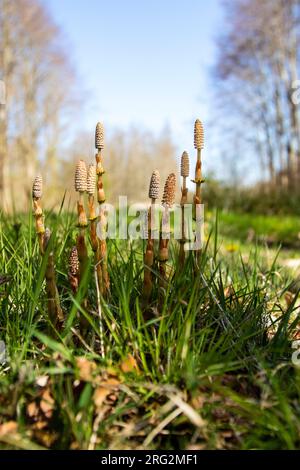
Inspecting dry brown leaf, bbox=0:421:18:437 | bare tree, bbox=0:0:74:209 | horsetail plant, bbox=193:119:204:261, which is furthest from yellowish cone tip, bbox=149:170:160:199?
bare tree, bbox=0:0:74:209

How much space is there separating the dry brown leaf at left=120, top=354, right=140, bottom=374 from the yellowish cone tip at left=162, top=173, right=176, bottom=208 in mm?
427

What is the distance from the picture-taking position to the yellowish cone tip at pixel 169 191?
1.20 meters

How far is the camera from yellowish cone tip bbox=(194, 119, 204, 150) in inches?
49.1

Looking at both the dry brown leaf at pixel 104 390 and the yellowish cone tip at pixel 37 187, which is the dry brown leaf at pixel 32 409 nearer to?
the dry brown leaf at pixel 104 390

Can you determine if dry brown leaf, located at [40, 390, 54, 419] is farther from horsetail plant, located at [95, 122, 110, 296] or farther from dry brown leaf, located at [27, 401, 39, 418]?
horsetail plant, located at [95, 122, 110, 296]

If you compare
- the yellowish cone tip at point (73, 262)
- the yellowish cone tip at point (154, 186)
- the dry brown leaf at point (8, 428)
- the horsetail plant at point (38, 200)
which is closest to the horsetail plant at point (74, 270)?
the yellowish cone tip at point (73, 262)

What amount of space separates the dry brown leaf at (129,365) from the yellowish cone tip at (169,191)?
0.43 metres

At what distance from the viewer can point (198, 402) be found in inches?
42.1

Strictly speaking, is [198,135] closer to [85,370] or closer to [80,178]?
[80,178]

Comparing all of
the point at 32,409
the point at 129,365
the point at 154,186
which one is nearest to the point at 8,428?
the point at 32,409

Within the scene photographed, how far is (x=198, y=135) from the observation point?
4.15 ft

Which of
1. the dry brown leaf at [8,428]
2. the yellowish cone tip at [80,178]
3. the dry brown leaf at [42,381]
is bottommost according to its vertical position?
the dry brown leaf at [8,428]
